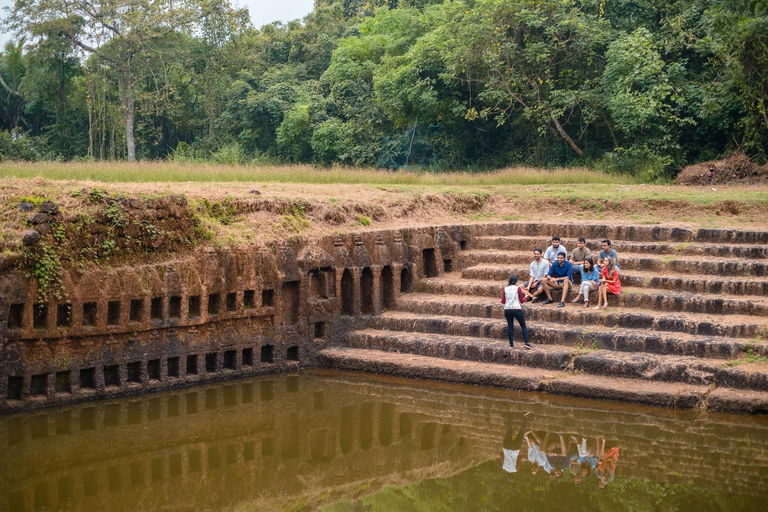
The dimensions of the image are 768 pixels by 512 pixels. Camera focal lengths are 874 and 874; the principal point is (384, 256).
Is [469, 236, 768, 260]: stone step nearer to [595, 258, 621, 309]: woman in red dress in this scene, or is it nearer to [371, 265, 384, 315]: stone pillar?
[595, 258, 621, 309]: woman in red dress

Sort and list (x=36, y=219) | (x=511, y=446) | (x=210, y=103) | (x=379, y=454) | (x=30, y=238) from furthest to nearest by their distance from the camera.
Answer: (x=210, y=103), (x=36, y=219), (x=30, y=238), (x=379, y=454), (x=511, y=446)

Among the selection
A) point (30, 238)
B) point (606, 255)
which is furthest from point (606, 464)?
point (30, 238)

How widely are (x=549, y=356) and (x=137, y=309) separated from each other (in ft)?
19.9

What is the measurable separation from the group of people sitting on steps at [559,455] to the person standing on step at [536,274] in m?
3.87

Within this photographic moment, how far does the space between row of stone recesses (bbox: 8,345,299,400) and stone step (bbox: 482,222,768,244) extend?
534 cm

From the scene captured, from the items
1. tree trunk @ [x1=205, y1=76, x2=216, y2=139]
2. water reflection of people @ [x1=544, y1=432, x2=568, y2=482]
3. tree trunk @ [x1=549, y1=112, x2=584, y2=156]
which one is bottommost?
water reflection of people @ [x1=544, y1=432, x2=568, y2=482]

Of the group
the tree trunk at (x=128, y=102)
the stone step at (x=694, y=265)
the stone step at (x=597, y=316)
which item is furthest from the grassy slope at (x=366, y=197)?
the tree trunk at (x=128, y=102)

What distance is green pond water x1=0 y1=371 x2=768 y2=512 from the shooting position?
9.12m

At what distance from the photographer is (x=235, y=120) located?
1407 inches

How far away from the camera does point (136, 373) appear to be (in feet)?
41.9

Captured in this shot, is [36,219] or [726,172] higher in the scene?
[726,172]

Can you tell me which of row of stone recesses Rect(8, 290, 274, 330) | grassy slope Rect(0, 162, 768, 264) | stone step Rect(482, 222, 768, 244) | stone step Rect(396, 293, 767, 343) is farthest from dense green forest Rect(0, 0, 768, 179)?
row of stone recesses Rect(8, 290, 274, 330)

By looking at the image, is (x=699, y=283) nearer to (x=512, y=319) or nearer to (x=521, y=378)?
(x=512, y=319)

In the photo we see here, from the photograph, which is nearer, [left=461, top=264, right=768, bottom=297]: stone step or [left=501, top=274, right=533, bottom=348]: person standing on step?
[left=501, top=274, right=533, bottom=348]: person standing on step
